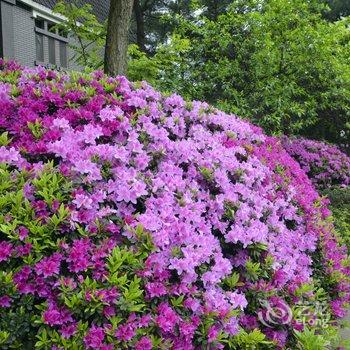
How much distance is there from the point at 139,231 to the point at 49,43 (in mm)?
15106

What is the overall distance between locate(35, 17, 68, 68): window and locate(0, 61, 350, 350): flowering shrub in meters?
12.5

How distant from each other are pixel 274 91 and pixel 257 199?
5537 mm

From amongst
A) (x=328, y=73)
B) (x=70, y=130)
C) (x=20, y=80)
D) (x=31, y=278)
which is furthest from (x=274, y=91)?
(x=31, y=278)

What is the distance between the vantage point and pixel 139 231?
252 cm

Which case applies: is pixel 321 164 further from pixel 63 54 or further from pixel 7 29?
pixel 63 54

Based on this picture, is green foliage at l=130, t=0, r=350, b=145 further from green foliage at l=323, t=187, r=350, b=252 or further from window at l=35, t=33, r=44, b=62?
window at l=35, t=33, r=44, b=62

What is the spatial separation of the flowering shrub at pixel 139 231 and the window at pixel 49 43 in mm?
12466

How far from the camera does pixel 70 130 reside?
3062mm

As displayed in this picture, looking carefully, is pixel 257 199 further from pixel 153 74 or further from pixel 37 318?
pixel 153 74

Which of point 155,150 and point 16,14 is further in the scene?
point 16,14

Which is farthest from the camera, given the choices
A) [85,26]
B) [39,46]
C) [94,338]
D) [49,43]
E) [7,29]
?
[49,43]

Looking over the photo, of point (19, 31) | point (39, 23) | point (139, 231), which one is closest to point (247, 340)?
point (139, 231)

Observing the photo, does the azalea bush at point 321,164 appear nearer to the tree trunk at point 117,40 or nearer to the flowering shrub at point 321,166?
the flowering shrub at point 321,166

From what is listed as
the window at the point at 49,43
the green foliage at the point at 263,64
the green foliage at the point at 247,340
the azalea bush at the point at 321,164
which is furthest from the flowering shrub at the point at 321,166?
the window at the point at 49,43
